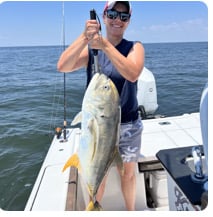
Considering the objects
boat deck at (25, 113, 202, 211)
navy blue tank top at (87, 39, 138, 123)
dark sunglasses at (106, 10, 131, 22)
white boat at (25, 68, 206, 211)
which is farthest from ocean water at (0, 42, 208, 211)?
boat deck at (25, 113, 202, 211)

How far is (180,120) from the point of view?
4035 millimetres

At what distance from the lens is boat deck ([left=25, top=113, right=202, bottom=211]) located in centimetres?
220

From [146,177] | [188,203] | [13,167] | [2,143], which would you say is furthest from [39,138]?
[188,203]

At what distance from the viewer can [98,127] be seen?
1493 millimetres

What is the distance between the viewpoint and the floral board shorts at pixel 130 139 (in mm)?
2044

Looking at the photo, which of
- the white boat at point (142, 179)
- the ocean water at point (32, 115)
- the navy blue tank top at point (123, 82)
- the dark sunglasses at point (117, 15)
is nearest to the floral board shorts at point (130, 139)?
the navy blue tank top at point (123, 82)

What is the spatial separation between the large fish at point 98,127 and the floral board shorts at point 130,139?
0.43 m

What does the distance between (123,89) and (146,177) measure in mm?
1293

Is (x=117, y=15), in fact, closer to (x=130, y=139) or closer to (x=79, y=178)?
(x=130, y=139)

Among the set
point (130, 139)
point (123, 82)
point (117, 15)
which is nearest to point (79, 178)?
point (130, 139)

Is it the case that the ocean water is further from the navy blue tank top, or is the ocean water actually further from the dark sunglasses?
the dark sunglasses

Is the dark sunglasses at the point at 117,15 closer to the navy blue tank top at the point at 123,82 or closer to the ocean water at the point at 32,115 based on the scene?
the navy blue tank top at the point at 123,82

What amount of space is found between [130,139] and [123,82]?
48cm
